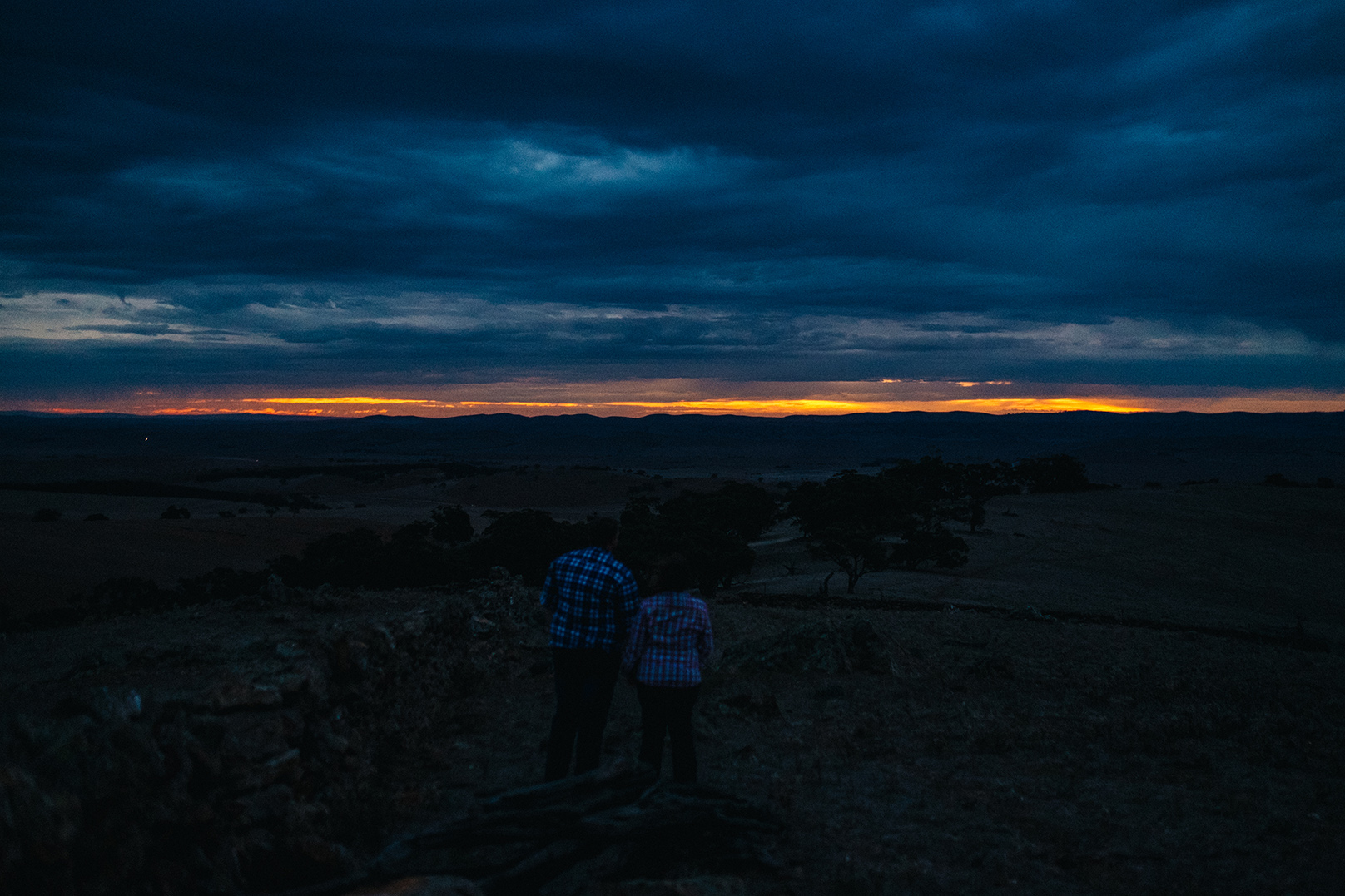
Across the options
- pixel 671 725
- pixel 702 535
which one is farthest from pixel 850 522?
pixel 671 725

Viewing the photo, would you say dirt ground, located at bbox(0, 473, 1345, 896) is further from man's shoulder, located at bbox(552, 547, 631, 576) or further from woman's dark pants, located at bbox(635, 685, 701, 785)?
man's shoulder, located at bbox(552, 547, 631, 576)

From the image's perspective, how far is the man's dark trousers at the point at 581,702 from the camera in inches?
246

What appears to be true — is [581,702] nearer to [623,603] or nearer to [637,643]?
[637,643]

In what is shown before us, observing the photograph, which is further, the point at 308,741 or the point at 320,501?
the point at 320,501

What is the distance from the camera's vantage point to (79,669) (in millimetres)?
8305

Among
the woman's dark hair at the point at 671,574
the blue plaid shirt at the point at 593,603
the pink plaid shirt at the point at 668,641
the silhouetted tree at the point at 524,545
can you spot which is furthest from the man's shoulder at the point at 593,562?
the silhouetted tree at the point at 524,545

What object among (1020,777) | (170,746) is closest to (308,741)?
(170,746)

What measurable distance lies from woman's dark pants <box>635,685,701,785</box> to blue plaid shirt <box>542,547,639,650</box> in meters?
0.50

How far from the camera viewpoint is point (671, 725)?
6.26 metres

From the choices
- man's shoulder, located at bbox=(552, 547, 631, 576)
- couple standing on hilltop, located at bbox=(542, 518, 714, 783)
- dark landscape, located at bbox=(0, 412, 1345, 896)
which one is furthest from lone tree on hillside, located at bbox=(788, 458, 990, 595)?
Result: man's shoulder, located at bbox=(552, 547, 631, 576)

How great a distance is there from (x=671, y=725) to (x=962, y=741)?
4.04 metres

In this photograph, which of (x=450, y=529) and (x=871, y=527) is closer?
(x=871, y=527)

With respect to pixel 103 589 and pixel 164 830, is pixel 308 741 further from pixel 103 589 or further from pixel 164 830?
pixel 103 589

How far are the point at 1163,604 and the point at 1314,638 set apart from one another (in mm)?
6914
